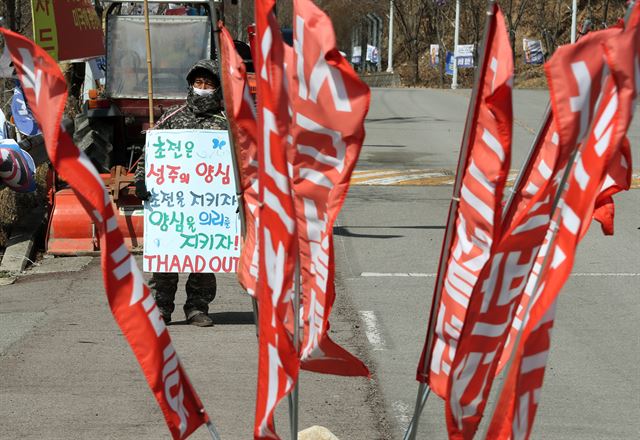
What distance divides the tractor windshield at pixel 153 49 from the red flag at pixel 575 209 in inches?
444

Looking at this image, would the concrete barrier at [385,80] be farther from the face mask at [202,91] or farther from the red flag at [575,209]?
the red flag at [575,209]

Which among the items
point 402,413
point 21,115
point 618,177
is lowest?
point 402,413

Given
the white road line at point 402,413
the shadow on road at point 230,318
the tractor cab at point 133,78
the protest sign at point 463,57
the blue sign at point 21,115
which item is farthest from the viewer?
the protest sign at point 463,57

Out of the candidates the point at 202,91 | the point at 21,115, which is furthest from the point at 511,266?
the point at 21,115

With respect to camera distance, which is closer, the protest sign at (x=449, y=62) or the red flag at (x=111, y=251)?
the red flag at (x=111, y=251)

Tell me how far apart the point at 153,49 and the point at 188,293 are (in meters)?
6.23

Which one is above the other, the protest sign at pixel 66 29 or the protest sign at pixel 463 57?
the protest sign at pixel 66 29

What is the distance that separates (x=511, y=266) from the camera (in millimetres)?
3127

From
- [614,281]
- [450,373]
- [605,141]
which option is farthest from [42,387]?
[614,281]

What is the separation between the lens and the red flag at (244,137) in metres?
3.69

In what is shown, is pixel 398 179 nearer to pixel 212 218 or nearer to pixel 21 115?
pixel 21 115

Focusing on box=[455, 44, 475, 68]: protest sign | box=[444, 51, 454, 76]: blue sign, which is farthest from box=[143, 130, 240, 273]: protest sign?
box=[444, 51, 454, 76]: blue sign

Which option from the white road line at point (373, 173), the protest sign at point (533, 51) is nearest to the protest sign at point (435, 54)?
the protest sign at point (533, 51)

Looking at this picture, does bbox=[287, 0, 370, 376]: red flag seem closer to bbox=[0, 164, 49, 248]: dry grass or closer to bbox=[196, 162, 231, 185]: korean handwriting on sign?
bbox=[196, 162, 231, 185]: korean handwriting on sign
